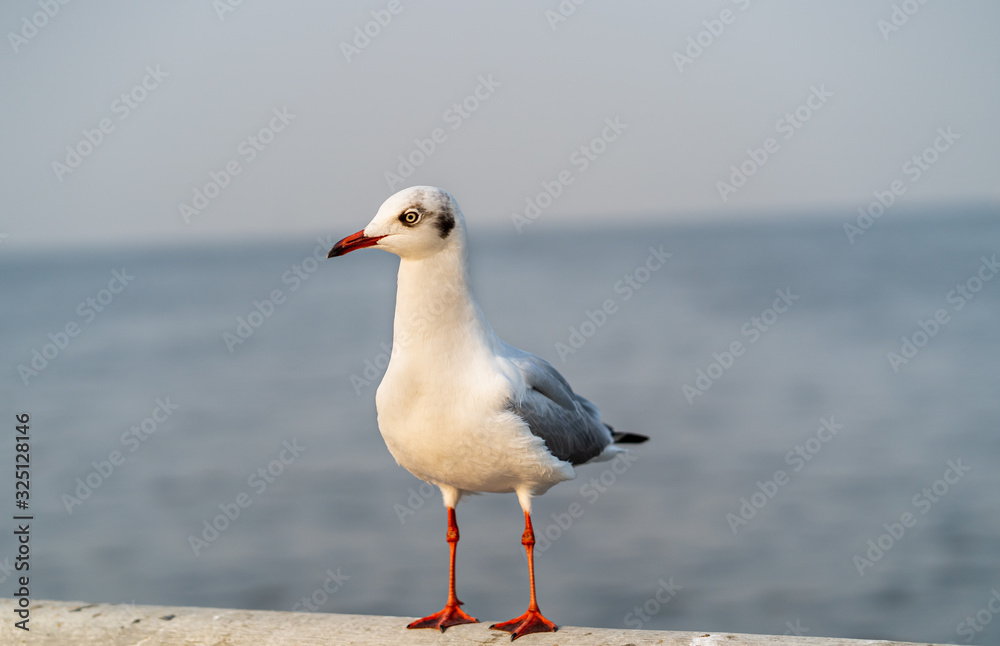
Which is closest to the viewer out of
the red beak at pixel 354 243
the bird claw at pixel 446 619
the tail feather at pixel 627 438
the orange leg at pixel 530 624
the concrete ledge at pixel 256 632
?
the red beak at pixel 354 243

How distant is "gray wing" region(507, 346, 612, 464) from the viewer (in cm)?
411

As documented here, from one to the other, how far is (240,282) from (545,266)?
16182 mm

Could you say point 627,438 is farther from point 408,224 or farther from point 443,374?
point 408,224

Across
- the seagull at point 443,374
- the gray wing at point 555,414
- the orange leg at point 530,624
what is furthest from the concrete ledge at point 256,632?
the gray wing at point 555,414

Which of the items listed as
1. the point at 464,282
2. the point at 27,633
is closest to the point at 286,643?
the point at 27,633

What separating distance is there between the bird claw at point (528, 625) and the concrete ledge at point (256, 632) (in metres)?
0.04

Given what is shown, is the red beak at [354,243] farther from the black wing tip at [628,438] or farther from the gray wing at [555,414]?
the black wing tip at [628,438]

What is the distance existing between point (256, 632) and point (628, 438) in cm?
247

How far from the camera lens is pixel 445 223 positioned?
12.3ft

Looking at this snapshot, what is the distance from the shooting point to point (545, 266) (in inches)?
1893

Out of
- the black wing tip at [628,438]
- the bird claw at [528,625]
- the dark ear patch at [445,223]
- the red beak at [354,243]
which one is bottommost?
the bird claw at [528,625]

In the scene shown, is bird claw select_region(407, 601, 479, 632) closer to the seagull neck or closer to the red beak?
the seagull neck

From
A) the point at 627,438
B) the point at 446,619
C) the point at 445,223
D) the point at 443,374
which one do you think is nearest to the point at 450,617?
the point at 446,619

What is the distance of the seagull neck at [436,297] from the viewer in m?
3.78
